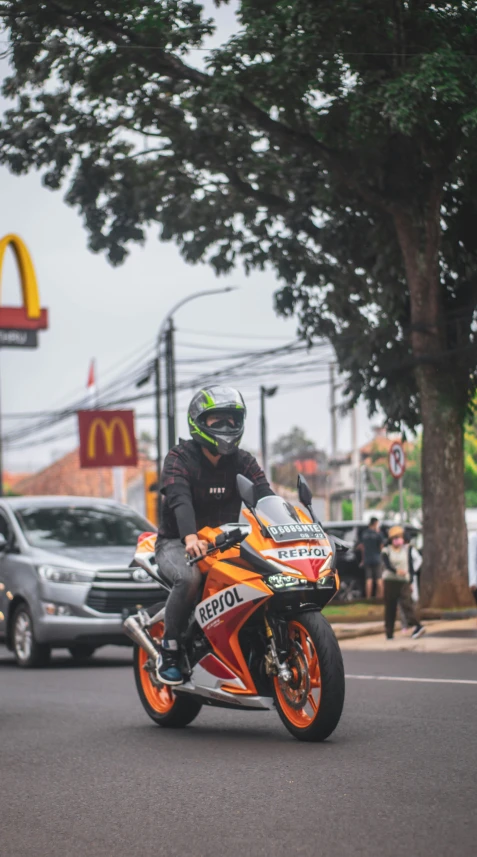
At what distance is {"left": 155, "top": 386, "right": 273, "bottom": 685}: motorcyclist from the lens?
765cm

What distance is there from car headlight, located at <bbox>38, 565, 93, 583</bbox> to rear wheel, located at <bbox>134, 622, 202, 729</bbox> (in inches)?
205

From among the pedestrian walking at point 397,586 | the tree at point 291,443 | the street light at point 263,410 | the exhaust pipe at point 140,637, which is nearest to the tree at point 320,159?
the pedestrian walking at point 397,586

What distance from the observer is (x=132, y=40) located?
17891 mm

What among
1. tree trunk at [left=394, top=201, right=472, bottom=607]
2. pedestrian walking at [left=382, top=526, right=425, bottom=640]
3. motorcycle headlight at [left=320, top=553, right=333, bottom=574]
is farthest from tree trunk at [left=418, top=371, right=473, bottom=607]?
motorcycle headlight at [left=320, top=553, right=333, bottom=574]

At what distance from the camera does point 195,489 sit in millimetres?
7891

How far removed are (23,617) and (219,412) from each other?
711cm

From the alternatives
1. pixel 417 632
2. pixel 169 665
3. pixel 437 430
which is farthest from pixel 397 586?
pixel 169 665

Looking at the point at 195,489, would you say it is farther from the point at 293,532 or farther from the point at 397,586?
the point at 397,586

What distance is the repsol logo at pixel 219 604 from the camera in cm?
722

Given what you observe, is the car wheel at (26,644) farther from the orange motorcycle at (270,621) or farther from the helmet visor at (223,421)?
the helmet visor at (223,421)

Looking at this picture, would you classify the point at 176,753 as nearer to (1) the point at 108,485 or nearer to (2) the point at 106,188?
(2) the point at 106,188

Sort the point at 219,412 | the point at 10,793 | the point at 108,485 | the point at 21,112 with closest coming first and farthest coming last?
the point at 10,793 < the point at 219,412 < the point at 21,112 < the point at 108,485

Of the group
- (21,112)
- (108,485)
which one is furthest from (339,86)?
(108,485)

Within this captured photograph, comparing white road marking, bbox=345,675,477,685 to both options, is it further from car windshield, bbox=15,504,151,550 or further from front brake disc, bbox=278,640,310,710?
front brake disc, bbox=278,640,310,710
